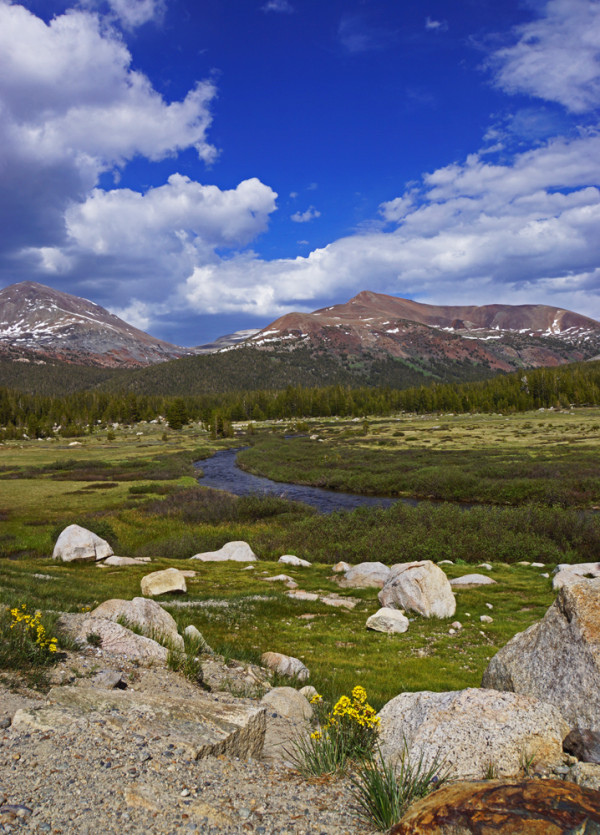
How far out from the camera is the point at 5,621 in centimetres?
865

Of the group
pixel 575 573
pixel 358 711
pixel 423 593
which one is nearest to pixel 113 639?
pixel 358 711

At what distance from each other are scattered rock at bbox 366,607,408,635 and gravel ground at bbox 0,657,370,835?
11.2 meters

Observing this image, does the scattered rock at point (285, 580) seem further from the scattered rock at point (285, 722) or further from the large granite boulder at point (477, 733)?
the large granite boulder at point (477, 733)

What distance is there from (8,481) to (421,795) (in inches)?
2581

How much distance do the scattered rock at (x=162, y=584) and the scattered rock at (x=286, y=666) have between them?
915cm

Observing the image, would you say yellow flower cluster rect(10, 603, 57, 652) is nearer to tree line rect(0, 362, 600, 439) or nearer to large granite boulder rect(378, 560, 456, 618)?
large granite boulder rect(378, 560, 456, 618)

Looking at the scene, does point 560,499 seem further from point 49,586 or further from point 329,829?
point 329,829

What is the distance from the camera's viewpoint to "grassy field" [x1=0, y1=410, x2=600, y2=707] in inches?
539

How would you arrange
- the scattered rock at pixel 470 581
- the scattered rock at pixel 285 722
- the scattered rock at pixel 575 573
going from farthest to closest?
the scattered rock at pixel 470 581, the scattered rock at pixel 575 573, the scattered rock at pixel 285 722

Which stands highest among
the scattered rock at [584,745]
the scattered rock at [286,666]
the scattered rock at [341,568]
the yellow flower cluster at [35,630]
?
the yellow flower cluster at [35,630]

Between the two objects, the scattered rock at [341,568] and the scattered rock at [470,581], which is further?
the scattered rock at [341,568]

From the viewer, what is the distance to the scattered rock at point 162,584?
63.3ft

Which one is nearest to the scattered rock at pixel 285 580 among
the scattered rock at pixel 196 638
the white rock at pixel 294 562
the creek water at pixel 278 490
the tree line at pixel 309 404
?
the white rock at pixel 294 562

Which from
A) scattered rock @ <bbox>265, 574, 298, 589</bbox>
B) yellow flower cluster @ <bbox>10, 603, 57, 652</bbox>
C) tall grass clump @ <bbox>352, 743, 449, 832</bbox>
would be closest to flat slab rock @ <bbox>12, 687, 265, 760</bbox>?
yellow flower cluster @ <bbox>10, 603, 57, 652</bbox>
